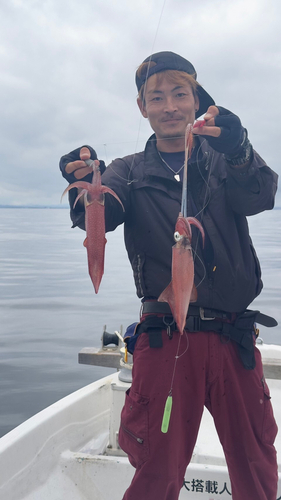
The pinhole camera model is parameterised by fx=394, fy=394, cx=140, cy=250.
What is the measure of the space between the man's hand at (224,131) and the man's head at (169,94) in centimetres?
46

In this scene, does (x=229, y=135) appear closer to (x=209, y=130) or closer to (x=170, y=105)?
(x=209, y=130)

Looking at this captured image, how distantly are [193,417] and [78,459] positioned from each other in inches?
75.9

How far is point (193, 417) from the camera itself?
2.72 metres

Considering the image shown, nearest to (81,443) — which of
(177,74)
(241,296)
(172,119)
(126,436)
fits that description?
(126,436)

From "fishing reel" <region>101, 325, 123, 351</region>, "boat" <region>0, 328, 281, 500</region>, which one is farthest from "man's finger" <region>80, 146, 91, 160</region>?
"fishing reel" <region>101, 325, 123, 351</region>

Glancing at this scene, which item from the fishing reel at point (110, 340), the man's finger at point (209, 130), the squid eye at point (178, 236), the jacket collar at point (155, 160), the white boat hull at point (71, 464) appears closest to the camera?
the squid eye at point (178, 236)

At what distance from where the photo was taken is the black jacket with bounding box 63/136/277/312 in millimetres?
2811

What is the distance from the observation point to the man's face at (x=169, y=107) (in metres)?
2.97

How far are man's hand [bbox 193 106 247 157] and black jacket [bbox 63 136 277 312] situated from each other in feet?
0.69

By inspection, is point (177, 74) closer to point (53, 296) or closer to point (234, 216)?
point (234, 216)

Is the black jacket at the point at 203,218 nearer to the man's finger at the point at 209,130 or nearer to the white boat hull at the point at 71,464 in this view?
the man's finger at the point at 209,130

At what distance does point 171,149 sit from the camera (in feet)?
10.6

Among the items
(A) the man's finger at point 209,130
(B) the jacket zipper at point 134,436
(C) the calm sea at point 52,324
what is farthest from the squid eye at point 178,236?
(C) the calm sea at point 52,324

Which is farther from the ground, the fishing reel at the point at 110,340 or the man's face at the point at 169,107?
the man's face at the point at 169,107
